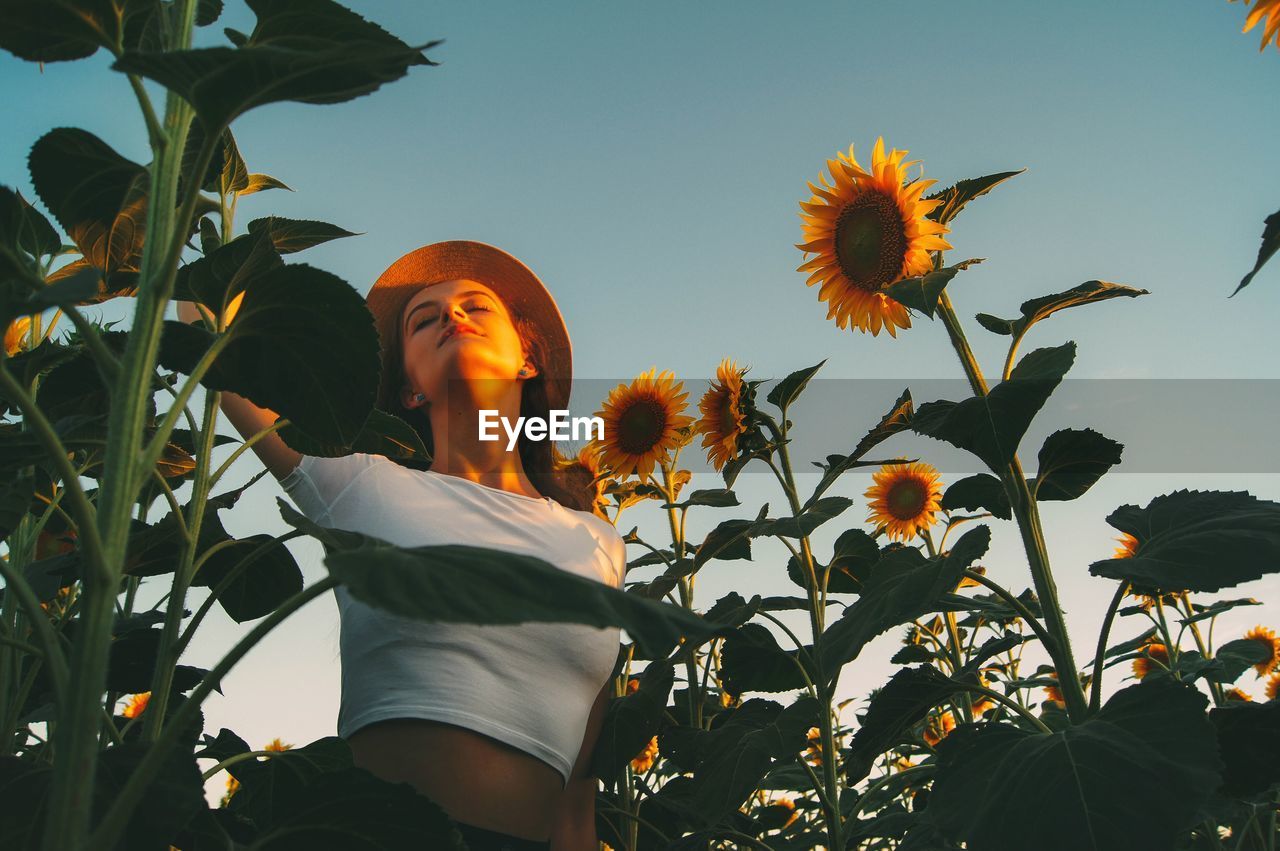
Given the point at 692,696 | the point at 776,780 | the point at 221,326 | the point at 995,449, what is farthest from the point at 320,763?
the point at 776,780

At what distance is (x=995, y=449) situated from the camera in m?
1.38

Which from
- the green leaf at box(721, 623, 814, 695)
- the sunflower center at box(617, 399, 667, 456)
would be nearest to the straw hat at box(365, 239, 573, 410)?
the sunflower center at box(617, 399, 667, 456)

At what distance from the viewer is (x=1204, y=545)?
1.32 metres

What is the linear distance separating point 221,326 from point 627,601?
768 mm

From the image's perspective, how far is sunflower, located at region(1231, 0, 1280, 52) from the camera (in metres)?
1.25

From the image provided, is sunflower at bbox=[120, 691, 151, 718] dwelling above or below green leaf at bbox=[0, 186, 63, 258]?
below

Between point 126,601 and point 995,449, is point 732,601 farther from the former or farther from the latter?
point 126,601

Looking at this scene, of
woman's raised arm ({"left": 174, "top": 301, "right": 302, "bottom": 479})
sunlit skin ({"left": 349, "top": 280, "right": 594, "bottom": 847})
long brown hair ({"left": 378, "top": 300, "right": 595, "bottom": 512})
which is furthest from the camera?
long brown hair ({"left": 378, "top": 300, "right": 595, "bottom": 512})

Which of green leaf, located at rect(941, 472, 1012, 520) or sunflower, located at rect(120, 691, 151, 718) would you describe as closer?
green leaf, located at rect(941, 472, 1012, 520)

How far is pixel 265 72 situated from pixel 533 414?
8.50ft

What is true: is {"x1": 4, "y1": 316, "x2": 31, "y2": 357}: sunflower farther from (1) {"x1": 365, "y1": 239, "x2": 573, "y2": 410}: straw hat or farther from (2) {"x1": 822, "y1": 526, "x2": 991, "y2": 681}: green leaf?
(2) {"x1": 822, "y1": 526, "x2": 991, "y2": 681}: green leaf

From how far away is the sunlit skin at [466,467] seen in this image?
1.96 metres

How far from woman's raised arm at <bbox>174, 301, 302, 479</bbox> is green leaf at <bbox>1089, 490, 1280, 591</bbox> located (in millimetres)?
1425

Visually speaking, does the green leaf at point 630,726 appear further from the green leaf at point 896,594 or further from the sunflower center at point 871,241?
the sunflower center at point 871,241
